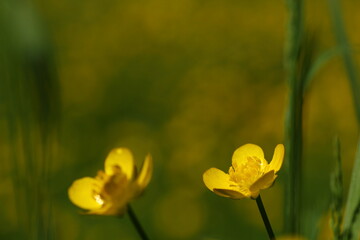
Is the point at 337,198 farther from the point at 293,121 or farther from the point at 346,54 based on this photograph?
the point at 346,54

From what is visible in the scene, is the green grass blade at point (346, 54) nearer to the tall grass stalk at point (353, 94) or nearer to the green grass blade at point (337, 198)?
the tall grass stalk at point (353, 94)

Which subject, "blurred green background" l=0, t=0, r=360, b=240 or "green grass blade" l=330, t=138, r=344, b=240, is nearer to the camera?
"green grass blade" l=330, t=138, r=344, b=240

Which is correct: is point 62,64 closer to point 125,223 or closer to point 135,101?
point 135,101

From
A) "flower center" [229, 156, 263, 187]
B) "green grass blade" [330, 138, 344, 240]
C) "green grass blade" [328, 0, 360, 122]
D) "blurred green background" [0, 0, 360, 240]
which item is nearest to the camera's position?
"green grass blade" [330, 138, 344, 240]

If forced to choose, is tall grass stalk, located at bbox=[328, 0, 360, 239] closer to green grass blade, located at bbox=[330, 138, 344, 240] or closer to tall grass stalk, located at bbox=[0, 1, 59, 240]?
green grass blade, located at bbox=[330, 138, 344, 240]

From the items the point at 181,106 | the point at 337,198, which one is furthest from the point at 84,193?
the point at 181,106

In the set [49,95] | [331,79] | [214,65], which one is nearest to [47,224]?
[49,95]

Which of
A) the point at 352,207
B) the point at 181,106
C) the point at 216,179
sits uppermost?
the point at 181,106

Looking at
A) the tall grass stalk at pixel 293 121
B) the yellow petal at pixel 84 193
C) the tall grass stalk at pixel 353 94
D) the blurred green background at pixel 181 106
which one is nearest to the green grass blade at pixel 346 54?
the tall grass stalk at pixel 353 94

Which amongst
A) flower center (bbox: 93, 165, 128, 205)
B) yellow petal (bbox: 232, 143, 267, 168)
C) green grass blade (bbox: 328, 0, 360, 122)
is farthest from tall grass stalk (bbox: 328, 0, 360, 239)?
flower center (bbox: 93, 165, 128, 205)
